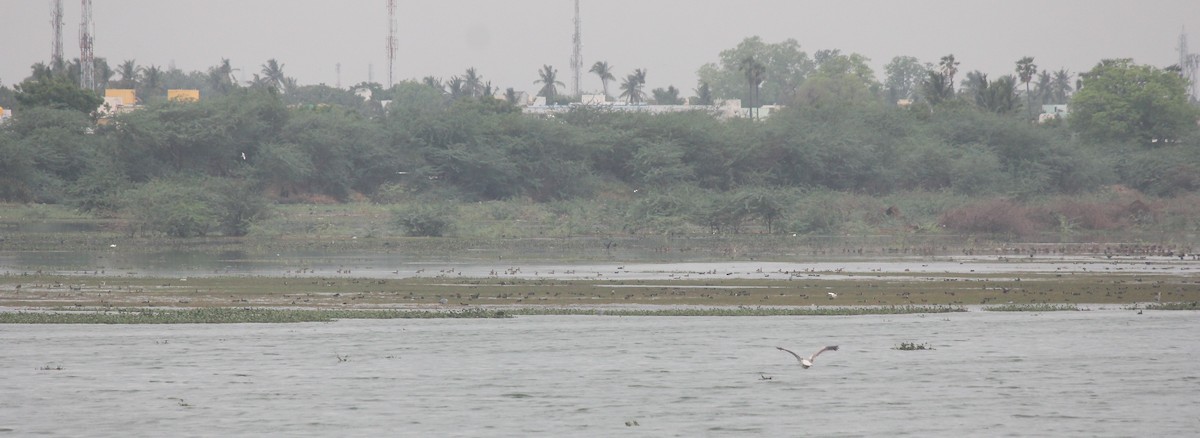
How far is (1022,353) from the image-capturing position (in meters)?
26.3

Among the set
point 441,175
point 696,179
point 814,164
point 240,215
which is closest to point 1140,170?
point 814,164

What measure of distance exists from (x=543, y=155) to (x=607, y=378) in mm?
68025

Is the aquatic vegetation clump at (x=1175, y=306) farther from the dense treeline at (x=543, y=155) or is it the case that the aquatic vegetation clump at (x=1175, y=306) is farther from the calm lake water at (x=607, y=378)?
the dense treeline at (x=543, y=155)

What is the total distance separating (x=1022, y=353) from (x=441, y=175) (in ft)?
215

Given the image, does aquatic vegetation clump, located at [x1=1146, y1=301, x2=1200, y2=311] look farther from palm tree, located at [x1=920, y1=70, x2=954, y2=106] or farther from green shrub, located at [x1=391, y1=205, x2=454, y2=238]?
palm tree, located at [x1=920, y1=70, x2=954, y2=106]

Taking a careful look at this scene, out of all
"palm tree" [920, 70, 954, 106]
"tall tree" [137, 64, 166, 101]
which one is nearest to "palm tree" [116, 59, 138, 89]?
"tall tree" [137, 64, 166, 101]

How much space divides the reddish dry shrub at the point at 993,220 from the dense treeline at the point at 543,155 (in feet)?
30.1

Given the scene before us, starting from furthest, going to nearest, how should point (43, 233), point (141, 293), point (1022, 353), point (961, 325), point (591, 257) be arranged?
point (43, 233) < point (591, 257) < point (141, 293) < point (961, 325) < point (1022, 353)

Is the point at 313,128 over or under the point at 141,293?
over

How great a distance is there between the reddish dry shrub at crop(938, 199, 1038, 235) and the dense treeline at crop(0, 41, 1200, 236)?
917 centimetres

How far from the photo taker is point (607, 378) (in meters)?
23.3

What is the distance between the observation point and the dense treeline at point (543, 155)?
82.9 metres

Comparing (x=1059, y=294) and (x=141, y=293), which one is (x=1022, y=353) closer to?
(x=1059, y=294)

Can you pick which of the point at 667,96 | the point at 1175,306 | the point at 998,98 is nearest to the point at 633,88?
the point at 667,96
